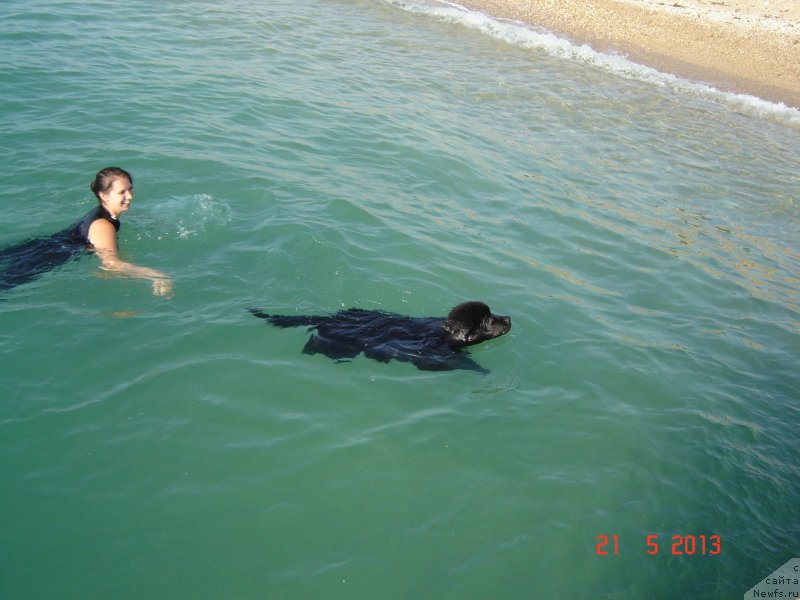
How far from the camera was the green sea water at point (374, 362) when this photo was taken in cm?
528

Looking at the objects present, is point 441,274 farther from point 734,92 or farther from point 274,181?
point 734,92

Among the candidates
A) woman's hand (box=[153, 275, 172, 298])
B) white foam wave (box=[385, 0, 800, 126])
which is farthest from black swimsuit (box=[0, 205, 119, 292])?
white foam wave (box=[385, 0, 800, 126])

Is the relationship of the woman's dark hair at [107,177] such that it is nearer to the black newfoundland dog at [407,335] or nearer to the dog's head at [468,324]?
the black newfoundland dog at [407,335]

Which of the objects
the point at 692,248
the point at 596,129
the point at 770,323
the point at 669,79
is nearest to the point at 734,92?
the point at 669,79

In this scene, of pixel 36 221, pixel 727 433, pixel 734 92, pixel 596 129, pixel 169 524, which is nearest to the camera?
pixel 169 524

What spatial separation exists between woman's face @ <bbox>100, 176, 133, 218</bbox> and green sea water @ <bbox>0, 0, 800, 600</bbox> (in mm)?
683

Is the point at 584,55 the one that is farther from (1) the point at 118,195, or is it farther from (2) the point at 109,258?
(2) the point at 109,258

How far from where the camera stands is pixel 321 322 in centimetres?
727

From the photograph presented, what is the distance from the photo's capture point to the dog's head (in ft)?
23.3

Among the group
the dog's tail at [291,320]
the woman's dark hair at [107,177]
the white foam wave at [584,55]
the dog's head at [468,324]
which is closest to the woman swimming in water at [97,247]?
the woman's dark hair at [107,177]

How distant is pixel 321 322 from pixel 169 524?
2.71 meters

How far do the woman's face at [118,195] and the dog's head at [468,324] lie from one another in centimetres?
375

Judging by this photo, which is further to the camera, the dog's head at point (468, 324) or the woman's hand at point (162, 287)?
the woman's hand at point (162, 287)
